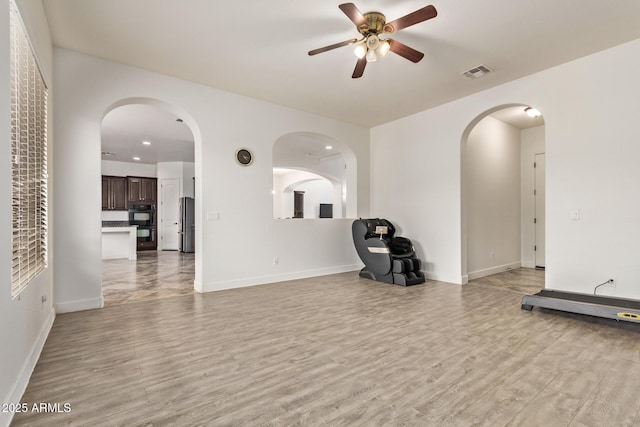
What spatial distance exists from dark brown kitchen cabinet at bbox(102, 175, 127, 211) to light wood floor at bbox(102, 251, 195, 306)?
2.52 meters

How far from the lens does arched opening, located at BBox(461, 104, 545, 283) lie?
17.5ft

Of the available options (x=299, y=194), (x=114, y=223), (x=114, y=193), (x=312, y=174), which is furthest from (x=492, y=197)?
(x=114, y=193)

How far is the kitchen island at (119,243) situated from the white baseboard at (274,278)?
186 inches

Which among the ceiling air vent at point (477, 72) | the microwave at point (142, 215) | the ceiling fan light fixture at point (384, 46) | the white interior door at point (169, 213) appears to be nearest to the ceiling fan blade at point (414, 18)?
the ceiling fan light fixture at point (384, 46)

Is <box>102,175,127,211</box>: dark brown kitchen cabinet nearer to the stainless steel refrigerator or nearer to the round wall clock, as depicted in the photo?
the stainless steel refrigerator

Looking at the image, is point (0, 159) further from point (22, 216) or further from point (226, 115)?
point (226, 115)

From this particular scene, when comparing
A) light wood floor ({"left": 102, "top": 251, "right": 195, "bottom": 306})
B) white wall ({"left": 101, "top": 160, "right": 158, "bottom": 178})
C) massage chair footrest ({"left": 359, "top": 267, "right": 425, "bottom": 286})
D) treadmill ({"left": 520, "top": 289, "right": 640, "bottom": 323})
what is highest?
white wall ({"left": 101, "top": 160, "right": 158, "bottom": 178})

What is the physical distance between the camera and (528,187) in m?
6.51

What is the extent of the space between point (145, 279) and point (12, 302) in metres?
3.96

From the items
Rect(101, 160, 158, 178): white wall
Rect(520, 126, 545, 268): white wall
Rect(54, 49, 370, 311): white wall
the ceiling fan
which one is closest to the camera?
the ceiling fan

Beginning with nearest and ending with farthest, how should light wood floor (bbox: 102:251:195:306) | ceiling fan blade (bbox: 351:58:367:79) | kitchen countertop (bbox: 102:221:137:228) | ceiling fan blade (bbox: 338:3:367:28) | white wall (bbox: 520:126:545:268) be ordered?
ceiling fan blade (bbox: 338:3:367:28) < ceiling fan blade (bbox: 351:58:367:79) < light wood floor (bbox: 102:251:195:306) < white wall (bbox: 520:126:545:268) < kitchen countertop (bbox: 102:221:137:228)

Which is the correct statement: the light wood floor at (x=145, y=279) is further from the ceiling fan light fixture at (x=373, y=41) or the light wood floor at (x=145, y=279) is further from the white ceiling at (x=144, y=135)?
the ceiling fan light fixture at (x=373, y=41)

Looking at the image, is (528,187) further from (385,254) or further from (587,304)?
(587,304)

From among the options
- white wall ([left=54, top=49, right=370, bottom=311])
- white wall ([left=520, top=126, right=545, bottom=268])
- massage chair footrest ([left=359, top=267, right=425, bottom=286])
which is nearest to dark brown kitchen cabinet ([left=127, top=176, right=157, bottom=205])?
white wall ([left=54, top=49, right=370, bottom=311])
